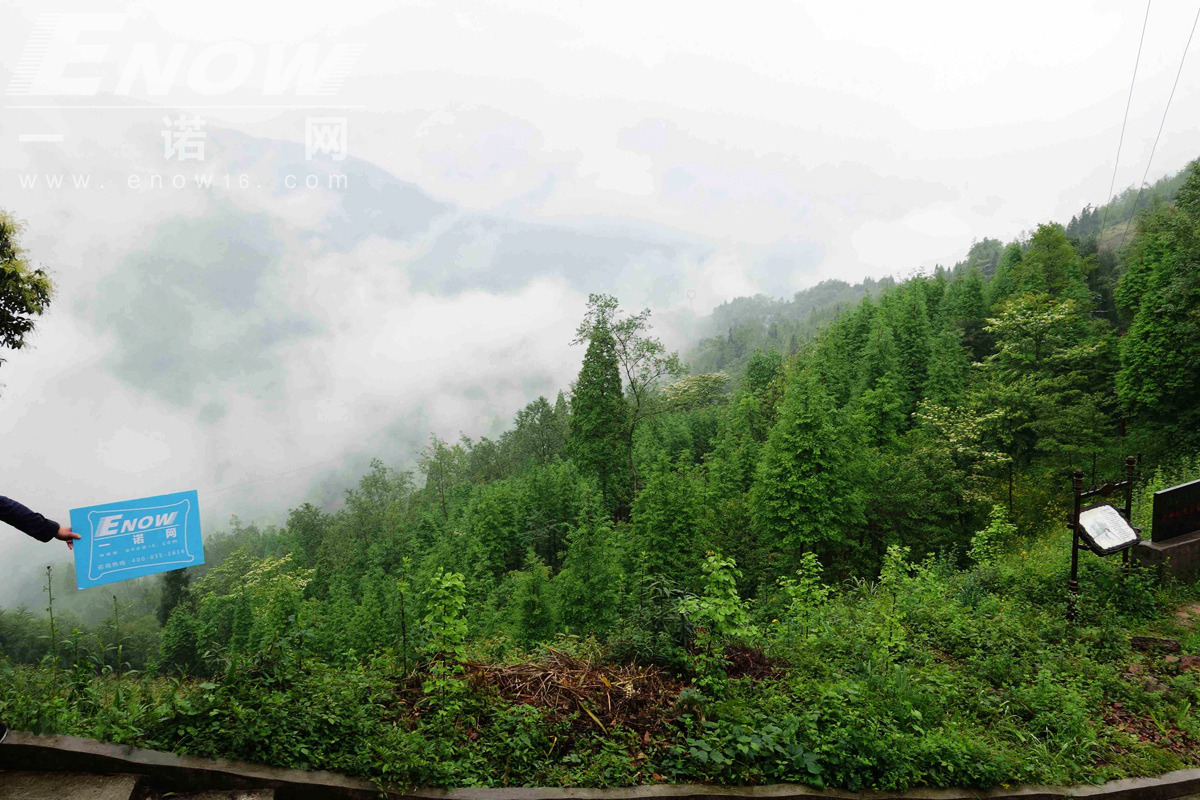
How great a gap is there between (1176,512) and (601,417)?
23.2m

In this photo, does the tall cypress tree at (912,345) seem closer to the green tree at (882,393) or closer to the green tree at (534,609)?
the green tree at (882,393)

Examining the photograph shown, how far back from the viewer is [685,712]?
4.67m

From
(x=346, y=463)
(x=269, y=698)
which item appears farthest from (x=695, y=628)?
(x=346, y=463)

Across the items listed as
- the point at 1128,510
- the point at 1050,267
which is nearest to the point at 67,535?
the point at 1128,510

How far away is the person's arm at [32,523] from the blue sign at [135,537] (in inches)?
3.0

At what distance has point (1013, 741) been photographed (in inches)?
196

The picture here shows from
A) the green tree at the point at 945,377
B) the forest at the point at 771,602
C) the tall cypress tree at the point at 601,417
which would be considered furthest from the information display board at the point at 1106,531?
the tall cypress tree at the point at 601,417

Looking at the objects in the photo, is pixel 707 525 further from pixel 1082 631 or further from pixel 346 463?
pixel 346 463

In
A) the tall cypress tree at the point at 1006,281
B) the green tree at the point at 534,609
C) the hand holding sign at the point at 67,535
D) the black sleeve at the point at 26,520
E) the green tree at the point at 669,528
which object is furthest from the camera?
the tall cypress tree at the point at 1006,281

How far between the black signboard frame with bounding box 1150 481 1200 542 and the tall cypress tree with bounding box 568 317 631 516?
75.0 ft

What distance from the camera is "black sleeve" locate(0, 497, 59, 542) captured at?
12.4ft

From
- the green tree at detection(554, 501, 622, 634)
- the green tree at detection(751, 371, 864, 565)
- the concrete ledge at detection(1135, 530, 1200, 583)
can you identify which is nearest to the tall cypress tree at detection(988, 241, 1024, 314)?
the green tree at detection(751, 371, 864, 565)

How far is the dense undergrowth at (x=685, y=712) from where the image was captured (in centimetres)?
393

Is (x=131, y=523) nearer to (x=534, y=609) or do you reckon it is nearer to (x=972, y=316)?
(x=534, y=609)
